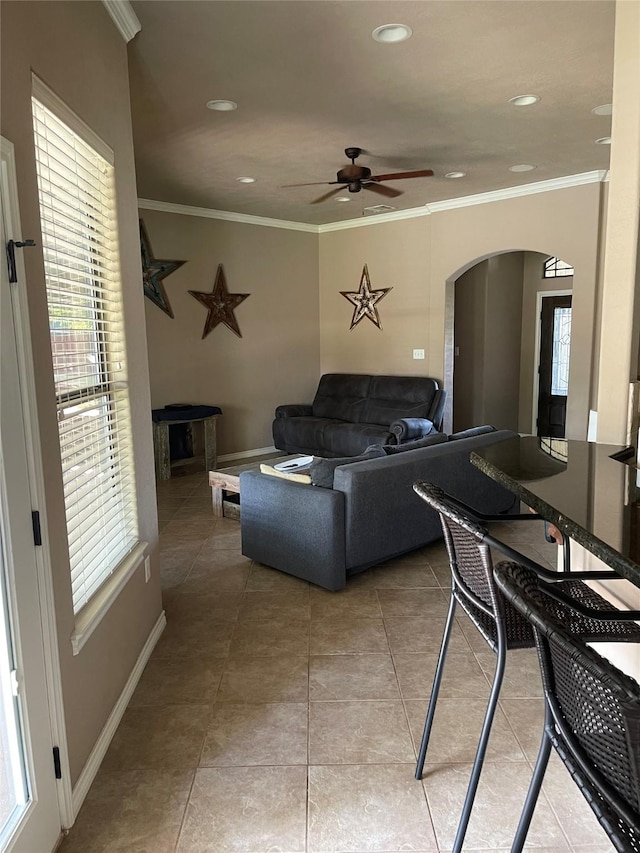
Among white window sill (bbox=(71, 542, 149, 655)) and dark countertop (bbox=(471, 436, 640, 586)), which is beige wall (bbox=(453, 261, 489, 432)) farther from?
white window sill (bbox=(71, 542, 149, 655))

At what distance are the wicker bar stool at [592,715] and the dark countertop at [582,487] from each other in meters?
0.22

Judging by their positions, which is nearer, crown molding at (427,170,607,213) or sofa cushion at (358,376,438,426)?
crown molding at (427,170,607,213)

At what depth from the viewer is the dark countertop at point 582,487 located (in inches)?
46.4

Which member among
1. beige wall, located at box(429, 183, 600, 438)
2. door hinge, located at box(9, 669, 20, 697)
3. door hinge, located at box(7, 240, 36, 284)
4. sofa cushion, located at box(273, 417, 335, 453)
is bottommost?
sofa cushion, located at box(273, 417, 335, 453)

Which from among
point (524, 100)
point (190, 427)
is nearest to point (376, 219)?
point (190, 427)

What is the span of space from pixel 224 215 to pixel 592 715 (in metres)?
6.73

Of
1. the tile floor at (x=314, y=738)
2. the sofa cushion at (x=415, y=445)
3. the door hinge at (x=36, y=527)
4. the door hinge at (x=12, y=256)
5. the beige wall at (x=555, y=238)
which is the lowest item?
the tile floor at (x=314, y=738)

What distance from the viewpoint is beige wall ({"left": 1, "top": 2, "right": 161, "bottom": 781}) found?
5.34ft

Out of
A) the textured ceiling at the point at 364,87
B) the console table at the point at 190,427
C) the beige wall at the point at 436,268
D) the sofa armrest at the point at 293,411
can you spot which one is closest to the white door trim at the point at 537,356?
the beige wall at the point at 436,268

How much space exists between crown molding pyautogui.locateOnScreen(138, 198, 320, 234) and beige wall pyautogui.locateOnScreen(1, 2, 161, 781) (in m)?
3.66

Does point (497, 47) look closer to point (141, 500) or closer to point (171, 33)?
point (171, 33)

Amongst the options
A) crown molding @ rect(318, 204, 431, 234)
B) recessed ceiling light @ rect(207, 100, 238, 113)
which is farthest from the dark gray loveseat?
recessed ceiling light @ rect(207, 100, 238, 113)

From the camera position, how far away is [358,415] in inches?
275

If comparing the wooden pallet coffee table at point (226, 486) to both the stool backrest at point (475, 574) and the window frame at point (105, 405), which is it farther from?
the stool backrest at point (475, 574)
